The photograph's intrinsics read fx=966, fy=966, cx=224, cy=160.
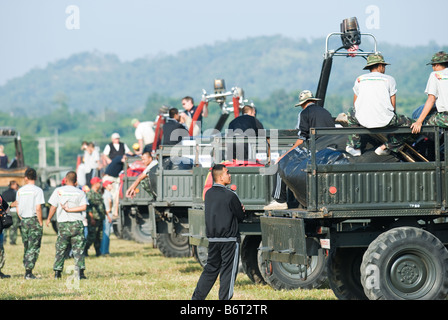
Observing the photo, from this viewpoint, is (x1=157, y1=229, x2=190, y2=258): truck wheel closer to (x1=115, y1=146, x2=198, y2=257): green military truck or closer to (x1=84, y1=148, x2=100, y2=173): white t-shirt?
(x1=115, y1=146, x2=198, y2=257): green military truck

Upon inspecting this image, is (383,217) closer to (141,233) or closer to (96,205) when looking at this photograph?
(96,205)

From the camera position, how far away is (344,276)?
11102mm

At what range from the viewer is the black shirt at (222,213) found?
34.7 ft

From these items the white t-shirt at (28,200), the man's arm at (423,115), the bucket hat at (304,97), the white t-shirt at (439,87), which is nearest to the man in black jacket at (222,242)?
the bucket hat at (304,97)

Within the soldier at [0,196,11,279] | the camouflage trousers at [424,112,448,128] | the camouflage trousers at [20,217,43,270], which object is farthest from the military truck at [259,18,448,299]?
the camouflage trousers at [20,217,43,270]

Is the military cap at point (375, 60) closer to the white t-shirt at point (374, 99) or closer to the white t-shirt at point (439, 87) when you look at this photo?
the white t-shirt at point (374, 99)

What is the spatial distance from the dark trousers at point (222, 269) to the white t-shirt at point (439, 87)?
107 inches

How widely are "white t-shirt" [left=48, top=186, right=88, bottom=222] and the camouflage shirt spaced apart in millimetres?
5156

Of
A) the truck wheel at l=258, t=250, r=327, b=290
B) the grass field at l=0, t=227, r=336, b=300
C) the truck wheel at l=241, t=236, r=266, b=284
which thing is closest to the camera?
the grass field at l=0, t=227, r=336, b=300

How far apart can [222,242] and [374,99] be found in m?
2.27

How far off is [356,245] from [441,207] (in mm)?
1005

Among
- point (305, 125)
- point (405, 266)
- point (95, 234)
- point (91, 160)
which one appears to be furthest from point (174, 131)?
point (91, 160)

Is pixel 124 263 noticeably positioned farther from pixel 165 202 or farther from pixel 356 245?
→ pixel 356 245

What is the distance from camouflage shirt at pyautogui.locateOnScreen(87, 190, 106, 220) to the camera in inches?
820
